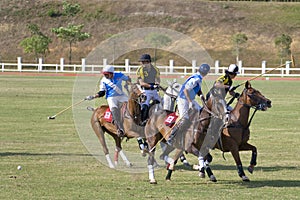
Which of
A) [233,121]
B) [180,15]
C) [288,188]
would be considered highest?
[180,15]

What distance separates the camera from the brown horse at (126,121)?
15.5 metres

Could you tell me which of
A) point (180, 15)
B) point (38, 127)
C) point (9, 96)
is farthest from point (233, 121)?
point (180, 15)

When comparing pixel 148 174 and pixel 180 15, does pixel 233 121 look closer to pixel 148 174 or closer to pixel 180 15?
pixel 148 174

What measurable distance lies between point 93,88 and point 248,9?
9980 cm

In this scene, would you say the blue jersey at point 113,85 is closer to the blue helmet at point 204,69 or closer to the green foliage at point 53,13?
the blue helmet at point 204,69

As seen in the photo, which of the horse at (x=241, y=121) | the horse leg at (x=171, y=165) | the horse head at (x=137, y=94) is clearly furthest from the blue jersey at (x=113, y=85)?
the horse at (x=241, y=121)

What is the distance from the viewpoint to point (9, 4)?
11306 centimetres

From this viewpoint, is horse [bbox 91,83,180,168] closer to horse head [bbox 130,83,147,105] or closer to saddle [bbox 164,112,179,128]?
horse head [bbox 130,83,147,105]

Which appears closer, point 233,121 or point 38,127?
point 233,121

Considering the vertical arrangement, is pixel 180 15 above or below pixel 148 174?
above

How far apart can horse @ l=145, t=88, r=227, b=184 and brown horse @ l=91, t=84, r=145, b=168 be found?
29.4 inches

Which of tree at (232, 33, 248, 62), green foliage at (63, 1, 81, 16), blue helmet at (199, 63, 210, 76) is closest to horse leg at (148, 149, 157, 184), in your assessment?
blue helmet at (199, 63, 210, 76)

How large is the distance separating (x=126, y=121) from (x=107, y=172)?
3.85 ft

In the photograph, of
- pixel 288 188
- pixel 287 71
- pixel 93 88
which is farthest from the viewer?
pixel 287 71
